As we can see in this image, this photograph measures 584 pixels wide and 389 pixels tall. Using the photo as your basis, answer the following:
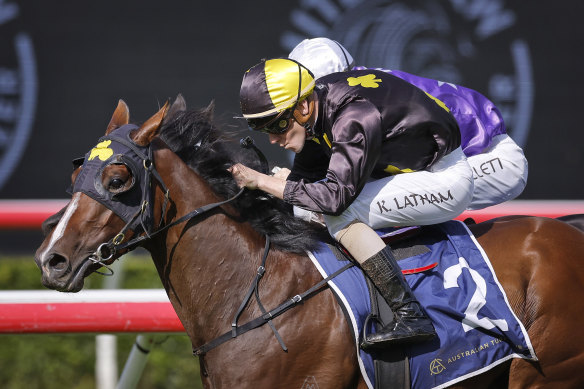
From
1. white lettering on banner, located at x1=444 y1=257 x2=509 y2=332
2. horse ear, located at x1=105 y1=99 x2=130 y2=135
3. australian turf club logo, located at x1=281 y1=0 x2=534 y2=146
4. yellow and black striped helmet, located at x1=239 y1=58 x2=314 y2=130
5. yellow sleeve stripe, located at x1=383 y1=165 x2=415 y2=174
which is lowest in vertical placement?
australian turf club logo, located at x1=281 y1=0 x2=534 y2=146

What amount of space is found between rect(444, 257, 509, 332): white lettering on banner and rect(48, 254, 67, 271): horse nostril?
1200mm

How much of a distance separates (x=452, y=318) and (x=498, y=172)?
65cm

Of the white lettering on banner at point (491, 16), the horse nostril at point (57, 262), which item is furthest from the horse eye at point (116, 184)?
the white lettering on banner at point (491, 16)

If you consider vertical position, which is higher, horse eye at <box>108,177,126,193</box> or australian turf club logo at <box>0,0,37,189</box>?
horse eye at <box>108,177,126,193</box>

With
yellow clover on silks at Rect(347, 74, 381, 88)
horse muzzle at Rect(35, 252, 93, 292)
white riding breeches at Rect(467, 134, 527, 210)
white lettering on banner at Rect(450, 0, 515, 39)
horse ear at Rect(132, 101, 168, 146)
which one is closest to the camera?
horse muzzle at Rect(35, 252, 93, 292)

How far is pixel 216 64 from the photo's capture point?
5.22 meters

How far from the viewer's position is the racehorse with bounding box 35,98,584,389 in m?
2.37

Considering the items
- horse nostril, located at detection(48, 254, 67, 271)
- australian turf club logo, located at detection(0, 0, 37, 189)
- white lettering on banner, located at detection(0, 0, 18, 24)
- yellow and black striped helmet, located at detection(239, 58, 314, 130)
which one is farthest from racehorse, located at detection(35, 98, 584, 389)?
white lettering on banner, located at detection(0, 0, 18, 24)

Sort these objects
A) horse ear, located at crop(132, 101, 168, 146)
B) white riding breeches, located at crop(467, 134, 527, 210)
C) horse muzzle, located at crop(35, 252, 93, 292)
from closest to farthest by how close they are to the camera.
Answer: horse muzzle, located at crop(35, 252, 93, 292)
horse ear, located at crop(132, 101, 168, 146)
white riding breeches, located at crop(467, 134, 527, 210)

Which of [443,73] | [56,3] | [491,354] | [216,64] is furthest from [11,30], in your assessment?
[491,354]

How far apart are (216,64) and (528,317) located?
3.23 meters

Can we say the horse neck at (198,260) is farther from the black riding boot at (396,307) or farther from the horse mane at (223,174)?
the black riding boot at (396,307)

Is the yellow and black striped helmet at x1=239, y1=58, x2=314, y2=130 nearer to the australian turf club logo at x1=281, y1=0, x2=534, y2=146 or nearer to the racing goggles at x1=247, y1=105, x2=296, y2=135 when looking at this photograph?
the racing goggles at x1=247, y1=105, x2=296, y2=135

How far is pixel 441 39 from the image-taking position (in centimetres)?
527
